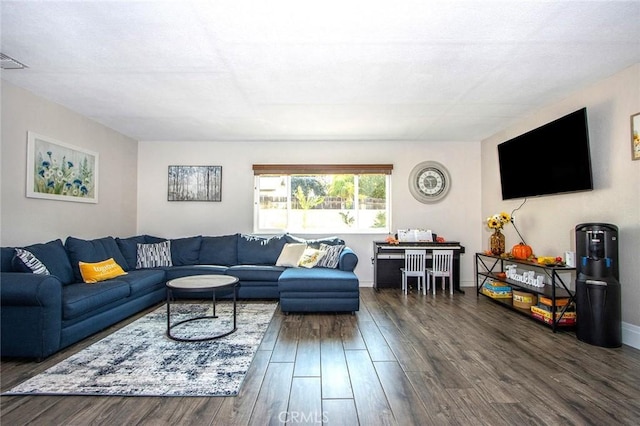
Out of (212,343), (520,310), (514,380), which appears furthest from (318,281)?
(520,310)

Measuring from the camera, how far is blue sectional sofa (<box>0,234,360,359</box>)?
2.48 meters

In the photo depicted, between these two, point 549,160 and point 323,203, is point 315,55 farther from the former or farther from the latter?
point 323,203

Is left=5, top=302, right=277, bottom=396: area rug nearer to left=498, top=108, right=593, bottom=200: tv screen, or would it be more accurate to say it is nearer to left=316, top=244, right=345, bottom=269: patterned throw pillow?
left=316, top=244, right=345, bottom=269: patterned throw pillow

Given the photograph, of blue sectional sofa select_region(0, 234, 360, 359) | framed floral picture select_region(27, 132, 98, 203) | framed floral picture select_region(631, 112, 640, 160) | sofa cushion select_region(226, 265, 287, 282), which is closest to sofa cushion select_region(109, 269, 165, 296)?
blue sectional sofa select_region(0, 234, 360, 359)

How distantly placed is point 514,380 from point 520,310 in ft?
5.84

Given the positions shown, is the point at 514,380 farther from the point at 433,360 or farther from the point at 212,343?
the point at 212,343

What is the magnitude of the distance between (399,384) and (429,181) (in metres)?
3.98

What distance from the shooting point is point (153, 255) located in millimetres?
4578

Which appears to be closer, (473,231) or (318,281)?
(318,281)

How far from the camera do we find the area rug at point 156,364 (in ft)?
6.79

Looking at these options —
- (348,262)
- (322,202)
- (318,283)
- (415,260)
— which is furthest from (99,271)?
(415,260)

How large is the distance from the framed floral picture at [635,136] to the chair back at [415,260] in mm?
2634

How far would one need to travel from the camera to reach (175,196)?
17.9 ft

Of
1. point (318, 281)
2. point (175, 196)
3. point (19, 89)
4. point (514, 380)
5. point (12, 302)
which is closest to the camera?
point (514, 380)
